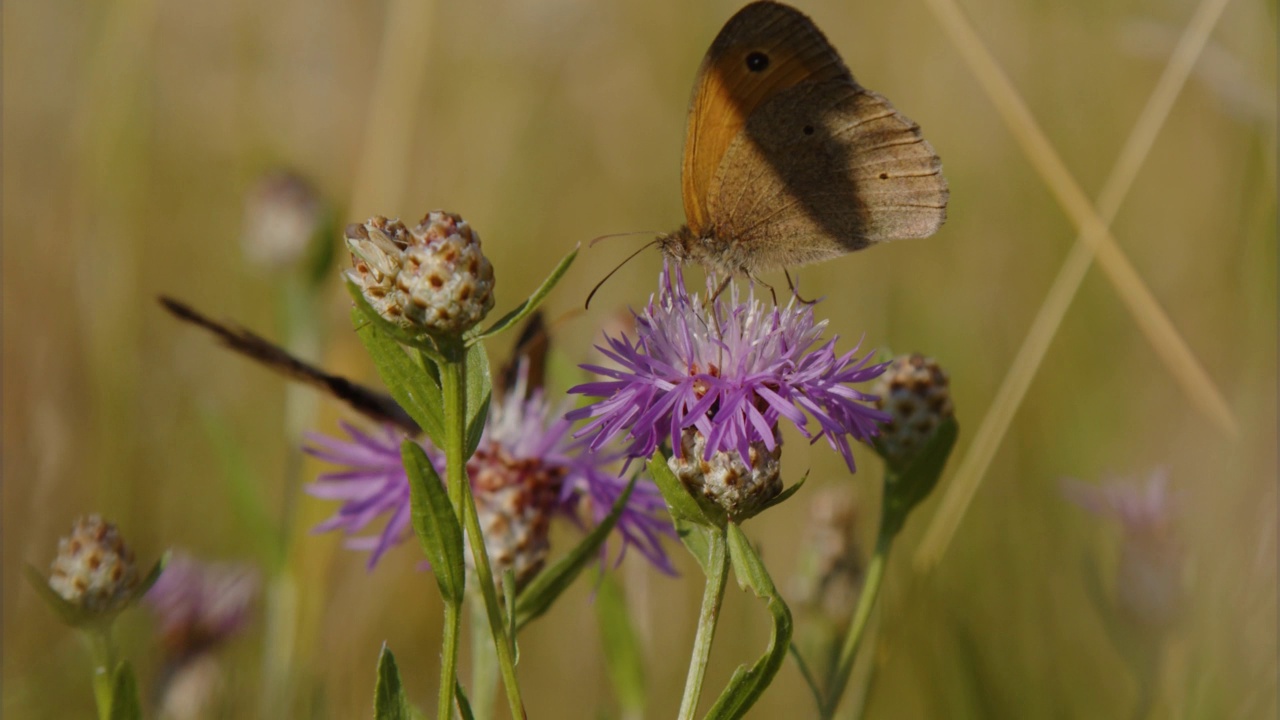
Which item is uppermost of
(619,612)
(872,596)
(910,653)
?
(872,596)

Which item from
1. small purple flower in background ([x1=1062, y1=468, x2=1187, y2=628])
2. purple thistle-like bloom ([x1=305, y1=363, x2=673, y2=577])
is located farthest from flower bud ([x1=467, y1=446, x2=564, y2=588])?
small purple flower in background ([x1=1062, y1=468, x2=1187, y2=628])

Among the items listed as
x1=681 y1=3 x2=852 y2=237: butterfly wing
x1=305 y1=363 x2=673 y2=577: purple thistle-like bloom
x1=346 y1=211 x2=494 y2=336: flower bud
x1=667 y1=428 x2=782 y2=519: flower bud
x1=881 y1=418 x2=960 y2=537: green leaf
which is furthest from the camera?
x1=681 y1=3 x2=852 y2=237: butterfly wing

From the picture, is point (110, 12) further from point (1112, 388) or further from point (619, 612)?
point (1112, 388)

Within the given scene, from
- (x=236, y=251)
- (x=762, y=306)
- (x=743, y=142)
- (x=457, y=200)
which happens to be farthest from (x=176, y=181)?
(x=762, y=306)

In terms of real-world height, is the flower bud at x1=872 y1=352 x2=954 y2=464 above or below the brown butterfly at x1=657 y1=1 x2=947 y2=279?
below

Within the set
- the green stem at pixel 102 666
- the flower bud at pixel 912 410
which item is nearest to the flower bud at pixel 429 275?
the green stem at pixel 102 666

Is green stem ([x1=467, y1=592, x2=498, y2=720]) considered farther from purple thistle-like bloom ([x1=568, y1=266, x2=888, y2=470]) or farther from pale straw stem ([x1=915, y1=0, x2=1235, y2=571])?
pale straw stem ([x1=915, y1=0, x2=1235, y2=571])
